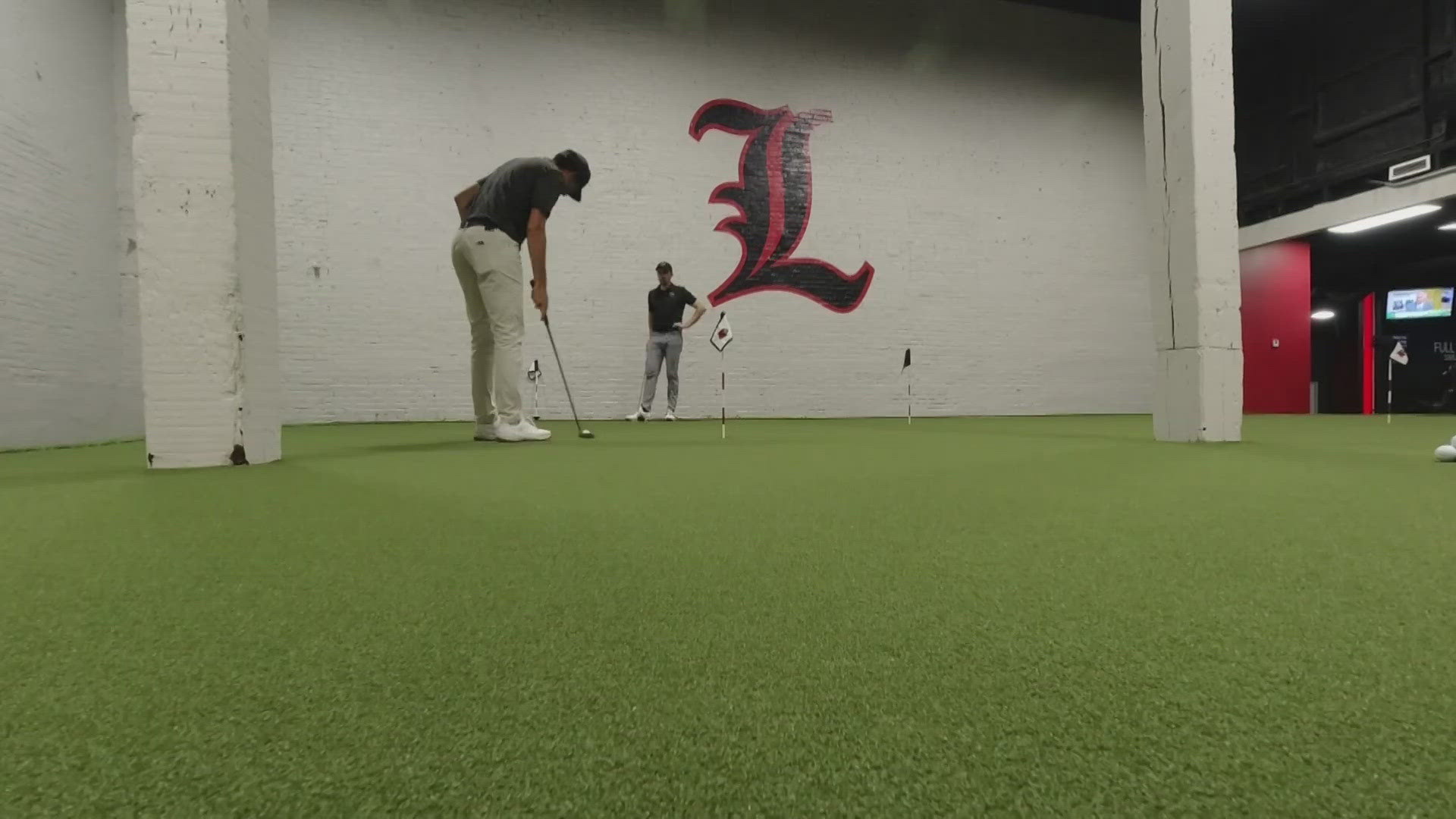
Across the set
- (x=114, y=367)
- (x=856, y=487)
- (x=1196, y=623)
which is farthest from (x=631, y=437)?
(x=114, y=367)

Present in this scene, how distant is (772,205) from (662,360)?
2180mm

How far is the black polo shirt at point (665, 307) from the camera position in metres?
6.53

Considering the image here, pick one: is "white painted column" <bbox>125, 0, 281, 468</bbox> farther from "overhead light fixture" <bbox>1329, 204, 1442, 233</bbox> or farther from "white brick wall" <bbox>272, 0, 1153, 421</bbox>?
"overhead light fixture" <bbox>1329, 204, 1442, 233</bbox>

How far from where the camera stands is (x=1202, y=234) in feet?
11.9

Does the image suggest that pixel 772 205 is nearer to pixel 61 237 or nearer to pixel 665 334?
pixel 665 334

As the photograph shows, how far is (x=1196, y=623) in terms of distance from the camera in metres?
0.80

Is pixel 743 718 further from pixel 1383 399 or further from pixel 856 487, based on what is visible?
pixel 1383 399

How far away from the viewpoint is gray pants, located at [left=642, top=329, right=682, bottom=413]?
6.56 meters

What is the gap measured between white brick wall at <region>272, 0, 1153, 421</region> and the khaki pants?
307 centimetres

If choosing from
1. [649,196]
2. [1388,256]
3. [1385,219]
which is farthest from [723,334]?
[1388,256]

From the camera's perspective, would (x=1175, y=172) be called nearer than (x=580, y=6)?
Yes

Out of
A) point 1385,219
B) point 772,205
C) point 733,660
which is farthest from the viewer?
point 1385,219

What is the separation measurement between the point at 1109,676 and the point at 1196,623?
237 mm

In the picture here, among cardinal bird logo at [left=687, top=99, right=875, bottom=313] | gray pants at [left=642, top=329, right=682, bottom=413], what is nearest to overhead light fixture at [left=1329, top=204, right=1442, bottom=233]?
cardinal bird logo at [left=687, top=99, right=875, bottom=313]
